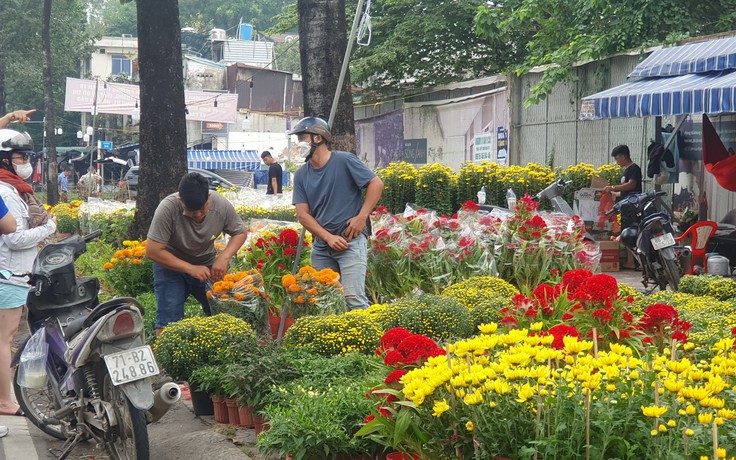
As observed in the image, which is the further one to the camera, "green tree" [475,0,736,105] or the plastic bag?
"green tree" [475,0,736,105]

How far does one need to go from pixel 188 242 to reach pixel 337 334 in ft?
6.16

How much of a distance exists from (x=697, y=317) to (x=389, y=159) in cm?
2255

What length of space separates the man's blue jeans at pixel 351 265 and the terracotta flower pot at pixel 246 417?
5.82 feet

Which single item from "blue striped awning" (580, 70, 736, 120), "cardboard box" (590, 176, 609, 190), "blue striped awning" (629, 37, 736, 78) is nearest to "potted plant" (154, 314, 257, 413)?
"blue striped awning" (580, 70, 736, 120)

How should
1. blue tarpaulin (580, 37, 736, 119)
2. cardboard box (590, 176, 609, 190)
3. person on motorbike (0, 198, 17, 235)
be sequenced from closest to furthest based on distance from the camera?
1. person on motorbike (0, 198, 17, 235)
2. blue tarpaulin (580, 37, 736, 119)
3. cardboard box (590, 176, 609, 190)

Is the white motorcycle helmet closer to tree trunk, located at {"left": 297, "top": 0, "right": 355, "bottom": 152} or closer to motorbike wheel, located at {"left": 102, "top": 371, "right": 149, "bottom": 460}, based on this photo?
motorbike wheel, located at {"left": 102, "top": 371, "right": 149, "bottom": 460}

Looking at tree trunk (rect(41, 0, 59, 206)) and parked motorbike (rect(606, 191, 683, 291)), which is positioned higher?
tree trunk (rect(41, 0, 59, 206))

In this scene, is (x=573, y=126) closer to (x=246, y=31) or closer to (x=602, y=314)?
(x=602, y=314)

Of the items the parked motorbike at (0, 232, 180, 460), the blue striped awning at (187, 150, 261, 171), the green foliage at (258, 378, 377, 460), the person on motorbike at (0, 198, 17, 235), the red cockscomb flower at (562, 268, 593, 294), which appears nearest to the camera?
the green foliage at (258, 378, 377, 460)

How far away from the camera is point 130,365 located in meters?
5.75

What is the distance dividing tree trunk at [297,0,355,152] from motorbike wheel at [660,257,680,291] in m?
3.93

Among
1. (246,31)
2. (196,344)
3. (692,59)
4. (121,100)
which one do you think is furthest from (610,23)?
(246,31)

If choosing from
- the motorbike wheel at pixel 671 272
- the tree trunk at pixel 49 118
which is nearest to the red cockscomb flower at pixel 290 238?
the motorbike wheel at pixel 671 272

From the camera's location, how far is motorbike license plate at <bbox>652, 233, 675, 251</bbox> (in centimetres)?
1072
